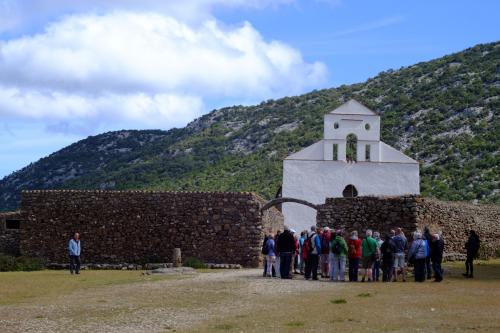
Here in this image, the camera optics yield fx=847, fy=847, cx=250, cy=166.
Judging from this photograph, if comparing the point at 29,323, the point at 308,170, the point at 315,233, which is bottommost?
the point at 29,323

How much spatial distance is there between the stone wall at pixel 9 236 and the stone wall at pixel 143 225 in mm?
1078

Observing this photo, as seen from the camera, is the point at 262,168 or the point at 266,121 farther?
the point at 266,121

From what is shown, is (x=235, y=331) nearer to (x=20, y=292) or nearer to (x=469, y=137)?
(x=20, y=292)

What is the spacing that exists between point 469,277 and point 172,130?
3423 inches

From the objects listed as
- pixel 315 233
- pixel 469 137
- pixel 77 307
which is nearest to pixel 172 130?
pixel 469 137

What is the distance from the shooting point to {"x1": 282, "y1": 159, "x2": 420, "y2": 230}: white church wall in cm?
4794

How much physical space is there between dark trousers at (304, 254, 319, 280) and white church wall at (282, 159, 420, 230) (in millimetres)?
23424

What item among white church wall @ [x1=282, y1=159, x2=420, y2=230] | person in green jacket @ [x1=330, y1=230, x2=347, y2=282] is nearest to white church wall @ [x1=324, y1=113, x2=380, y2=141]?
white church wall @ [x1=282, y1=159, x2=420, y2=230]

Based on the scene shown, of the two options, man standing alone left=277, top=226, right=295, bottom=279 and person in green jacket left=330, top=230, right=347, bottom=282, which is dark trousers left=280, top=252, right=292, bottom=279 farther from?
person in green jacket left=330, top=230, right=347, bottom=282

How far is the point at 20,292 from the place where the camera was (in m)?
21.1

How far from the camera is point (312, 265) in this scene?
78.9 ft

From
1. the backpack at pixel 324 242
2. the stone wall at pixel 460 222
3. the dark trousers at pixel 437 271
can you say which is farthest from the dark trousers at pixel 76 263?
the dark trousers at pixel 437 271

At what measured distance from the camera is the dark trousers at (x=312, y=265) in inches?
942

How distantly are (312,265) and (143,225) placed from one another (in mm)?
9480
